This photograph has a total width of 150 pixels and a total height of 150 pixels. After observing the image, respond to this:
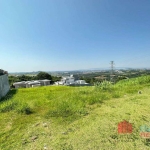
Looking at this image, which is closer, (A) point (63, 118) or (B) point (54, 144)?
(B) point (54, 144)

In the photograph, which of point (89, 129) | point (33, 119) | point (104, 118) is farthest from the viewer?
point (33, 119)

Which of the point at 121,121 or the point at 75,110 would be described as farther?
the point at 75,110

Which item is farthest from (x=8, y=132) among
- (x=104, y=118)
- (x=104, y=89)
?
(x=104, y=89)

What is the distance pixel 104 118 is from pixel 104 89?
5.68 meters

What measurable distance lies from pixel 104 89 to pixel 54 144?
23.8ft

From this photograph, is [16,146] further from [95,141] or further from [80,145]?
[95,141]

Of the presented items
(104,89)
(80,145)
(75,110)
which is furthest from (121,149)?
(104,89)

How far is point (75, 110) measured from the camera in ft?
16.2

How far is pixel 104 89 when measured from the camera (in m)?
9.62

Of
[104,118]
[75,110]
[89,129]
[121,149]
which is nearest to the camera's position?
[121,149]

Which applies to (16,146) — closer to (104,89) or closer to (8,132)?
(8,132)

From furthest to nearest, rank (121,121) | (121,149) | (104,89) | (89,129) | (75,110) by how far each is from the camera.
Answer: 1. (104,89)
2. (75,110)
3. (121,121)
4. (89,129)
5. (121,149)

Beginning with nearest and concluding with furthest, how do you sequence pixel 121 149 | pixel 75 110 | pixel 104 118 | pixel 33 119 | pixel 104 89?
1. pixel 121 149
2. pixel 104 118
3. pixel 33 119
4. pixel 75 110
5. pixel 104 89

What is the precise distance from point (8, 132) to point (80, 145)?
2.03 meters
